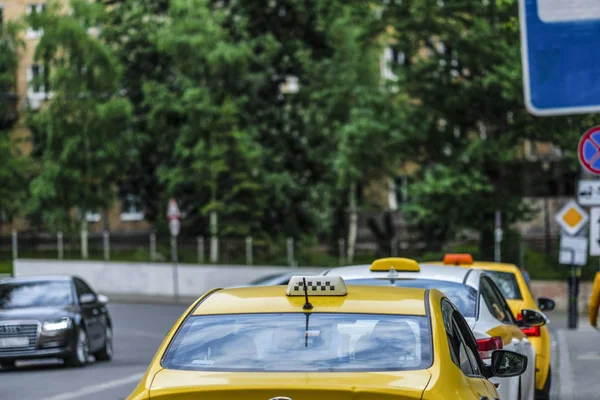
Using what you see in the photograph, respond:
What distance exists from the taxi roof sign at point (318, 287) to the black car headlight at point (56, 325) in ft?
47.8

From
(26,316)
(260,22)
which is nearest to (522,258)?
(260,22)

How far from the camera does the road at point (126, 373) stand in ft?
50.9

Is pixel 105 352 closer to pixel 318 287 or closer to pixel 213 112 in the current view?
pixel 318 287

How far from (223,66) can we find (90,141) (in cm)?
658

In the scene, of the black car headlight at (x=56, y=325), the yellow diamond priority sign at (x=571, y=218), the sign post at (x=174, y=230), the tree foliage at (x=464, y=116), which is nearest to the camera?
the black car headlight at (x=56, y=325)

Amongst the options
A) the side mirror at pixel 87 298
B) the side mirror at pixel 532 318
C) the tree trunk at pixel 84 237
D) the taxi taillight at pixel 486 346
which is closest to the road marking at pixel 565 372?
the side mirror at pixel 532 318

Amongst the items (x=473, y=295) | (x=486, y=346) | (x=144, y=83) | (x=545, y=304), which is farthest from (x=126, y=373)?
(x=144, y=83)

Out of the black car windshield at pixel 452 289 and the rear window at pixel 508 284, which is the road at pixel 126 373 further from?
the black car windshield at pixel 452 289

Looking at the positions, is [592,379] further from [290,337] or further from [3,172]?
[3,172]

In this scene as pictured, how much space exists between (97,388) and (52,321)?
409cm

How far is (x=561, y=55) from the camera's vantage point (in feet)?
30.9

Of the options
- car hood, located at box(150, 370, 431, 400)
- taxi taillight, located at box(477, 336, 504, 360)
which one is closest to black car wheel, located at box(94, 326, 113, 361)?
taxi taillight, located at box(477, 336, 504, 360)

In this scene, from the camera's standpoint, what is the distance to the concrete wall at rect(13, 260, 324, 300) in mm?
42250

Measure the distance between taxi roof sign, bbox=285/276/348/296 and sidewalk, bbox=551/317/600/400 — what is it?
26.8 ft
